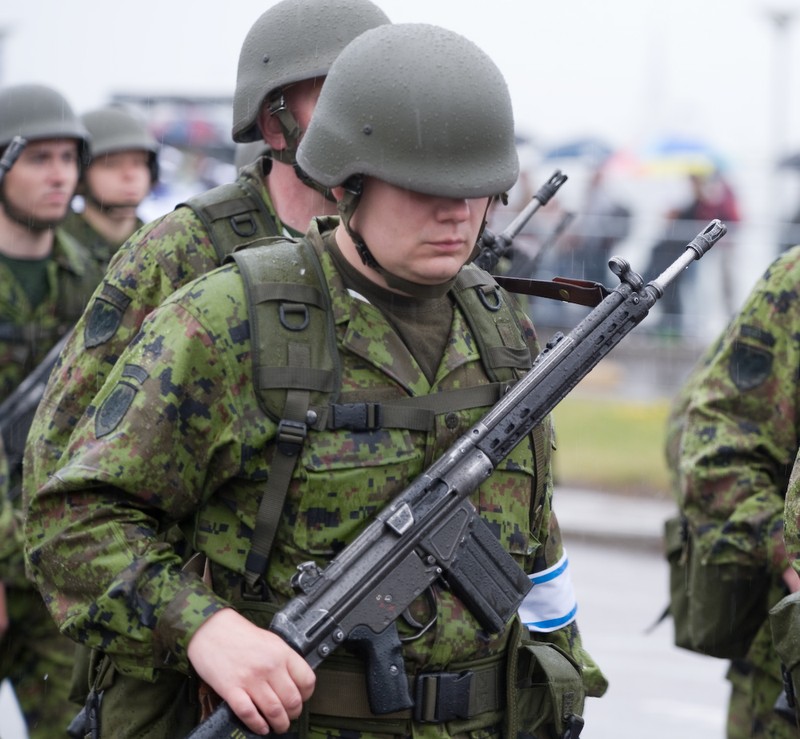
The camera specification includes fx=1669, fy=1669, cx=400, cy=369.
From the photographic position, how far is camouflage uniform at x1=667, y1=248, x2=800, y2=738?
4.55 meters

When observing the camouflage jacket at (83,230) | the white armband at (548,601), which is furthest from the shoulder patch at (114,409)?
the camouflage jacket at (83,230)

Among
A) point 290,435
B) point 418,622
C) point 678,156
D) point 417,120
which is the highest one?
point 417,120

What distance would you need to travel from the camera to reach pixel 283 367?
9.75 ft

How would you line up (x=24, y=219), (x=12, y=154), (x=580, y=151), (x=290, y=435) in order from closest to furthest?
(x=290, y=435), (x=12, y=154), (x=24, y=219), (x=580, y=151)

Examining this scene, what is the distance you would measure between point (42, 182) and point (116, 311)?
7.46 feet

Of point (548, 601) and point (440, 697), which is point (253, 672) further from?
point (548, 601)

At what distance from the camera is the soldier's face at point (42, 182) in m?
5.98

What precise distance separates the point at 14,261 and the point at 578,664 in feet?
10.4

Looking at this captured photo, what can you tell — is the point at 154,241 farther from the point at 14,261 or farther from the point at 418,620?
the point at 14,261

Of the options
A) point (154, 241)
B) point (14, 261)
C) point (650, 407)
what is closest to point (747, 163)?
point (650, 407)

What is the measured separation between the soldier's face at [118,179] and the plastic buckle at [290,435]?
181 inches

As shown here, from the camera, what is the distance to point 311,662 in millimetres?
2914

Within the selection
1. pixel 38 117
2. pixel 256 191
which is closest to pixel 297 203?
pixel 256 191

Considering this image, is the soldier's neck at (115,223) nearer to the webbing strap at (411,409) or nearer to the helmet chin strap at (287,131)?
the helmet chin strap at (287,131)
